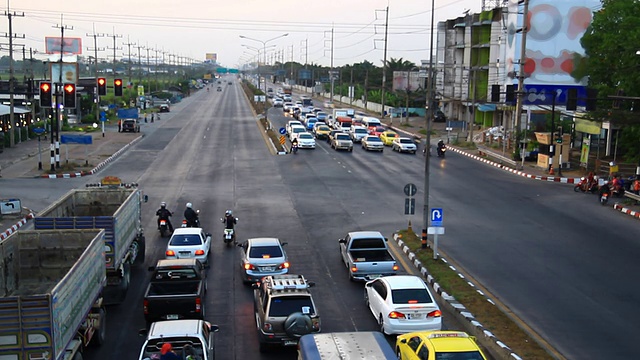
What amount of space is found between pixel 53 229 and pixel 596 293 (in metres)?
14.9

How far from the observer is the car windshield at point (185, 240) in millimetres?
21500

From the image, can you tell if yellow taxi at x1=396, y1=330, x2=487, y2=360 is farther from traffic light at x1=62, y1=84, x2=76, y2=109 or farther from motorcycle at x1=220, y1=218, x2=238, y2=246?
traffic light at x1=62, y1=84, x2=76, y2=109

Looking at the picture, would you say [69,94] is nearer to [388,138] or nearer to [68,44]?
[388,138]

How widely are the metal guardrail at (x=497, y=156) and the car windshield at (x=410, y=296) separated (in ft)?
108

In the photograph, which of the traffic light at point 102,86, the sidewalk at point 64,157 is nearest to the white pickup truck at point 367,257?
the sidewalk at point 64,157

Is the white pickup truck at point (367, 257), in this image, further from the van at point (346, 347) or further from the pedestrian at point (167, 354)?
the pedestrian at point (167, 354)

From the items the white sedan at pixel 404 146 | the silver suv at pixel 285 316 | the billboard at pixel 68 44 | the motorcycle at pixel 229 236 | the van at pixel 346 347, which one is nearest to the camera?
the van at pixel 346 347

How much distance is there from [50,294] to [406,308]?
7857 millimetres

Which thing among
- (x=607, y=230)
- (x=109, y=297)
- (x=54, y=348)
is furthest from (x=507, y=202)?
(x=54, y=348)

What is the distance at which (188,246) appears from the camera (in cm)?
2131

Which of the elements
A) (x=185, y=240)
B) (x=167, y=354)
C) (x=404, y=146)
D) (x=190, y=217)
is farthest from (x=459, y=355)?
(x=404, y=146)

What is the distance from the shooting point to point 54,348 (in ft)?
36.5

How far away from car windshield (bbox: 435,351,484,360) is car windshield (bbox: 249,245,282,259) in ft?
28.8

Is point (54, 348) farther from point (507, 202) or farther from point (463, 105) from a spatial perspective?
point (463, 105)
